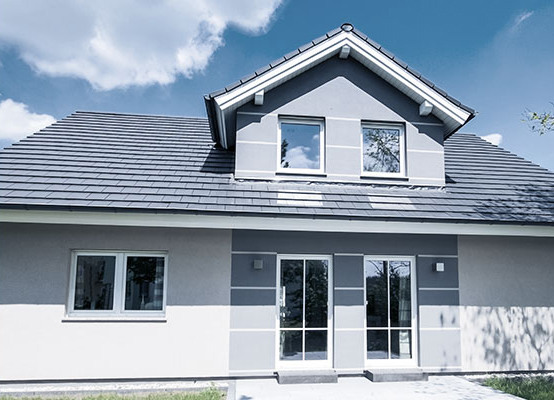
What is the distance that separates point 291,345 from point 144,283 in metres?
3.35

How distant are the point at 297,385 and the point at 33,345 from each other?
5.17 m

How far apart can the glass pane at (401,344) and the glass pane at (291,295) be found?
82.9 inches

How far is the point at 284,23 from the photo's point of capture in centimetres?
1422

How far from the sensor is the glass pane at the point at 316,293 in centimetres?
848

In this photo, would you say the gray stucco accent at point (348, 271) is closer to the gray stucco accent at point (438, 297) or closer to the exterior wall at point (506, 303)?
the gray stucco accent at point (438, 297)

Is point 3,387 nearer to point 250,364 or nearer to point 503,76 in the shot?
point 250,364

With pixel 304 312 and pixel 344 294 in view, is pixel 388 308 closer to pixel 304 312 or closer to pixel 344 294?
pixel 344 294

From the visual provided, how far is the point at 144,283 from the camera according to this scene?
324 inches

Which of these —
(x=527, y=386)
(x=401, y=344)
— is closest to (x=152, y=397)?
(x=401, y=344)

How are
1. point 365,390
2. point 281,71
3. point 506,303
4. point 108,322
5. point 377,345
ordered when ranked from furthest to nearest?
point 281,71, point 506,303, point 377,345, point 108,322, point 365,390

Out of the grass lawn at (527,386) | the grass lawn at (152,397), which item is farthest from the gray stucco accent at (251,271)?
the grass lawn at (527,386)

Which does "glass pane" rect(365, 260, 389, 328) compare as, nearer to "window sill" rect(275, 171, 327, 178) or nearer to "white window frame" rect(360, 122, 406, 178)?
"white window frame" rect(360, 122, 406, 178)

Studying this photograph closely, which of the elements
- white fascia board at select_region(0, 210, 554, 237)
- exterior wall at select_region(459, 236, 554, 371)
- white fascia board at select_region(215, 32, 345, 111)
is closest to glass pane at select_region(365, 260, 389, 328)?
white fascia board at select_region(0, 210, 554, 237)

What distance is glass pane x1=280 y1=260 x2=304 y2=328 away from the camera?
8453 mm
